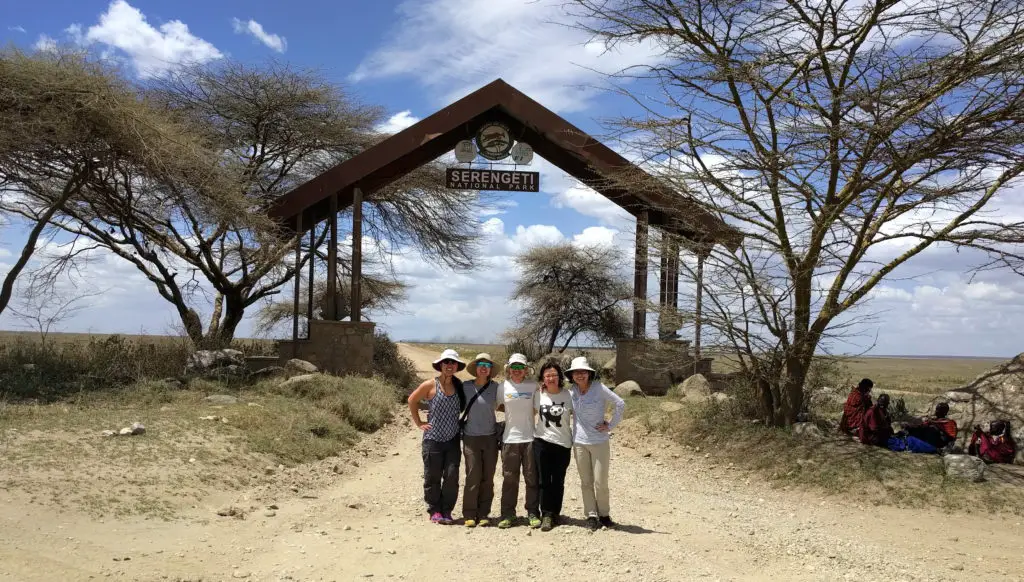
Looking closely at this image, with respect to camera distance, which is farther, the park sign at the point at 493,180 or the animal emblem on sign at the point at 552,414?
the park sign at the point at 493,180

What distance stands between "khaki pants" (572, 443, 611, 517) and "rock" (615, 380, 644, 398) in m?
9.04

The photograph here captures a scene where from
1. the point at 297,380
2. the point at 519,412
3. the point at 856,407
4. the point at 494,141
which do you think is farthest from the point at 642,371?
the point at 519,412

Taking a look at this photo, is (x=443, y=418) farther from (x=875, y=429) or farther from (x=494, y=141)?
(x=494, y=141)

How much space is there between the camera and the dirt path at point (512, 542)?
5.98m

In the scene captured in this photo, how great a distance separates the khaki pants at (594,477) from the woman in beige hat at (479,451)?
86cm

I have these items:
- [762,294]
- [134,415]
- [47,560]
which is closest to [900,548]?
[762,294]

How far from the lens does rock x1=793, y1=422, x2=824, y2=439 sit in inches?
449

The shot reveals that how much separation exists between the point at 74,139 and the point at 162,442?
6.66 metres

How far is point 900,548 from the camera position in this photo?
7754 mm

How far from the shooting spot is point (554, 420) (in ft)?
24.7

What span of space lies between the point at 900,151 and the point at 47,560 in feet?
34.2

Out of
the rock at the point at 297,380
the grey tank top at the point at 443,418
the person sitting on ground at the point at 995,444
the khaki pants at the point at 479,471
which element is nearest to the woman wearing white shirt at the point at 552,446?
the khaki pants at the point at 479,471

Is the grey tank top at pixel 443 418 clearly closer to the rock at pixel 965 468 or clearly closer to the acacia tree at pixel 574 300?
the rock at pixel 965 468

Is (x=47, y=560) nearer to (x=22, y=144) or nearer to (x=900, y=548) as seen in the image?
(x=900, y=548)
